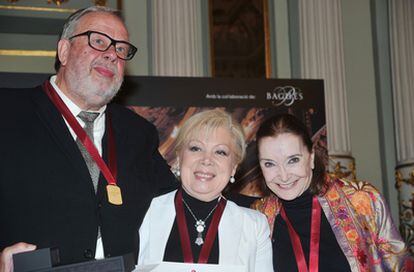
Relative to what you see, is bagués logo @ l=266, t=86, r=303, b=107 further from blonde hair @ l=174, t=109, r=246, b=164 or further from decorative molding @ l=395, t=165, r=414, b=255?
decorative molding @ l=395, t=165, r=414, b=255

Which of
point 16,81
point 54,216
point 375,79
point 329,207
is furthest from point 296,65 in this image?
point 54,216

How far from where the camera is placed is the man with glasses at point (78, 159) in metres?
2.48

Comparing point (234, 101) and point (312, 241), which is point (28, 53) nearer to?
point (234, 101)

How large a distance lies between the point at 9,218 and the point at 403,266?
80.2 inches

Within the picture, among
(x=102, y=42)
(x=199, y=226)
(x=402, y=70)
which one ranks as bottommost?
(x=199, y=226)

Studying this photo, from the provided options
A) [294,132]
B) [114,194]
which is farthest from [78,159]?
[294,132]

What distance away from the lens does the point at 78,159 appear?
2.57 metres

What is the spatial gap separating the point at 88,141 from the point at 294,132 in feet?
3.46

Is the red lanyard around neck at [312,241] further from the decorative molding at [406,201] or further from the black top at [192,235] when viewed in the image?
the decorative molding at [406,201]

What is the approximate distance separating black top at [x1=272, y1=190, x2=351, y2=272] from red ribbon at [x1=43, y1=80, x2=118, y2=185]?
3.08 ft

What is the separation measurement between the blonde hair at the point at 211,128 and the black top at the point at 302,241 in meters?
0.45

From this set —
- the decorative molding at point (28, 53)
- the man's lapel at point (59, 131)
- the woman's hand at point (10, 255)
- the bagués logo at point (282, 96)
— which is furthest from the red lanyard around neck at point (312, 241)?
the decorative molding at point (28, 53)

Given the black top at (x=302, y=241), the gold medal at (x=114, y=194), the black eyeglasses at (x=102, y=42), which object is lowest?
the black top at (x=302, y=241)

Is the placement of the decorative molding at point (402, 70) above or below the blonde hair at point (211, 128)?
above
